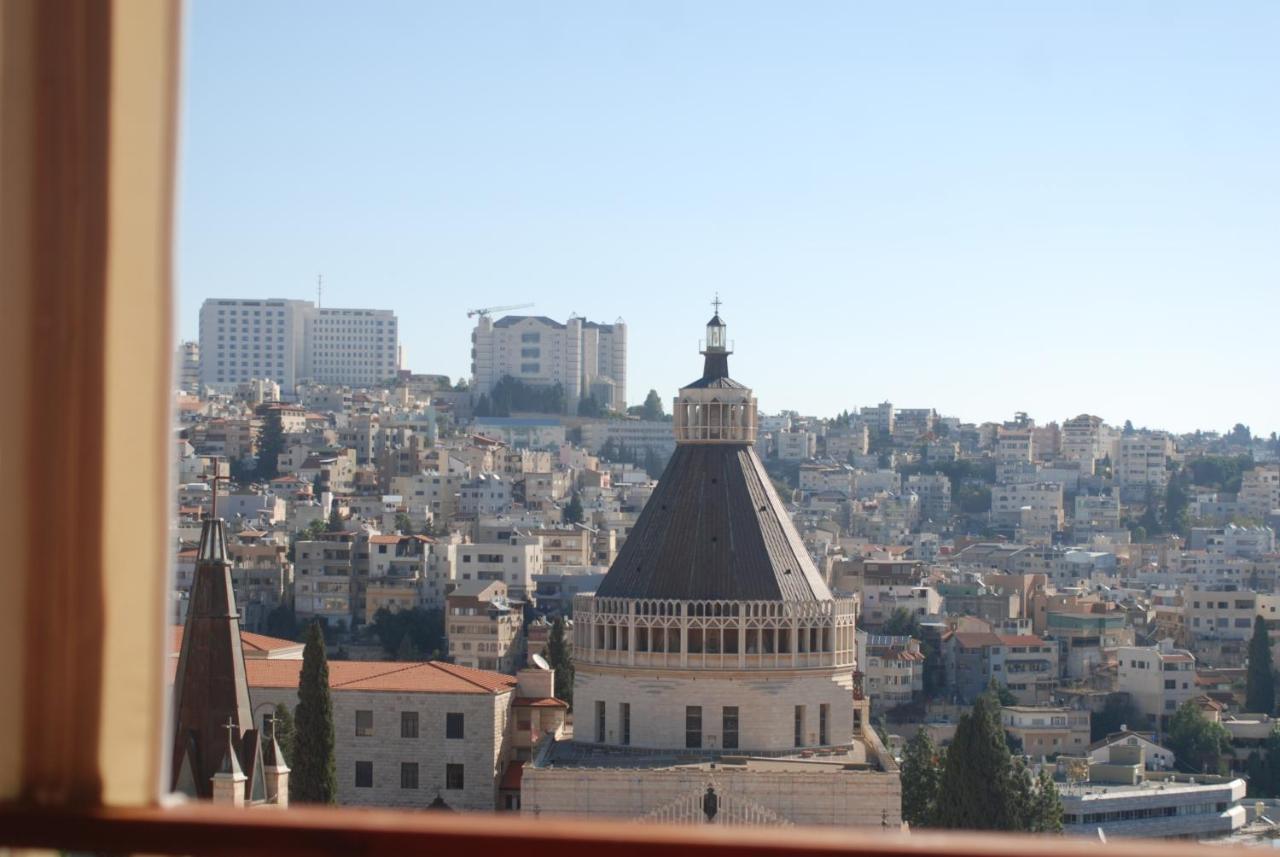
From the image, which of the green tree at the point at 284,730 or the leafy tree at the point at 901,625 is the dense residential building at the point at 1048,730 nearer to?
the leafy tree at the point at 901,625

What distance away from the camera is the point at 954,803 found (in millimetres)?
34312

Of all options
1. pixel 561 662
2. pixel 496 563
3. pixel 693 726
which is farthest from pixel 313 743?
pixel 496 563

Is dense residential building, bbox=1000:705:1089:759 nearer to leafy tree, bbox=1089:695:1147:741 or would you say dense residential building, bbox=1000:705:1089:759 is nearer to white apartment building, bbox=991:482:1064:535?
leafy tree, bbox=1089:695:1147:741

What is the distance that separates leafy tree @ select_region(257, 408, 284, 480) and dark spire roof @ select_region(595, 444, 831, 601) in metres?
80.4

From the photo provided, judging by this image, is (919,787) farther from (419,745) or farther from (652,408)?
(652,408)

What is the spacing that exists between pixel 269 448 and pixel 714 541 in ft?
274

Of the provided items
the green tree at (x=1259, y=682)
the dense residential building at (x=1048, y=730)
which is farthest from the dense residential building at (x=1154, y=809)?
the green tree at (x=1259, y=682)

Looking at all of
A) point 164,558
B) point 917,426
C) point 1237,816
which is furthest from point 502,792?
point 917,426

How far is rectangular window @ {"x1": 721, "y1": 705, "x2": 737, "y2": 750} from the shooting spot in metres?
30.8

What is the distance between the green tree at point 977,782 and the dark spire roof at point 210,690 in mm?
13839

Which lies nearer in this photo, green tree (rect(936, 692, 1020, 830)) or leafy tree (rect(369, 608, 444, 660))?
green tree (rect(936, 692, 1020, 830))

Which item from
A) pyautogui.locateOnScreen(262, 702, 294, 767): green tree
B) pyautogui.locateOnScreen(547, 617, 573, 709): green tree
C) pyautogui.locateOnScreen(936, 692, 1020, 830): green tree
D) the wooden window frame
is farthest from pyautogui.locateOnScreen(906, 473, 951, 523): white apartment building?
the wooden window frame

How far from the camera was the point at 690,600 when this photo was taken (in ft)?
104

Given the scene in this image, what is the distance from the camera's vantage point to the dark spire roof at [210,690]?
75.5ft
